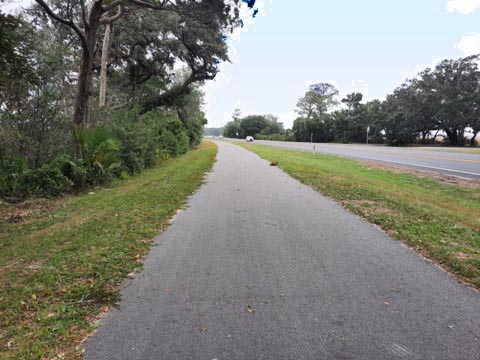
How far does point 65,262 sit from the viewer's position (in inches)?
143

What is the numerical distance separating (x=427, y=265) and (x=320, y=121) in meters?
62.2

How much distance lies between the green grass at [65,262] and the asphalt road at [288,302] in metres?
0.24

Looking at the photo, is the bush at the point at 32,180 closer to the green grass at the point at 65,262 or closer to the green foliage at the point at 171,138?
the green grass at the point at 65,262

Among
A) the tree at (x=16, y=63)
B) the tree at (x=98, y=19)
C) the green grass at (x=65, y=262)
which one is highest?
the tree at (x=98, y=19)

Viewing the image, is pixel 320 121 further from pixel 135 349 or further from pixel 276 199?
pixel 135 349

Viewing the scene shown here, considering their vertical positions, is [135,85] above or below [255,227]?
above

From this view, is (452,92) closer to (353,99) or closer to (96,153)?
(353,99)

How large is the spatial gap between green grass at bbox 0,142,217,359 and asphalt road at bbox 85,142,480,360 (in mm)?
242

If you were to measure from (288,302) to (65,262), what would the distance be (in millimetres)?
2762

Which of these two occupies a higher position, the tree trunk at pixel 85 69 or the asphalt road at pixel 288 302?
the tree trunk at pixel 85 69

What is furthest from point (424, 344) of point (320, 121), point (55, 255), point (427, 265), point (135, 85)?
point (320, 121)

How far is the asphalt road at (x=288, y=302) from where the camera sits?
2.18 meters

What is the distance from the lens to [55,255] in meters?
3.87

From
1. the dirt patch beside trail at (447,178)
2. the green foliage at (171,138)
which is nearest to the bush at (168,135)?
the green foliage at (171,138)
